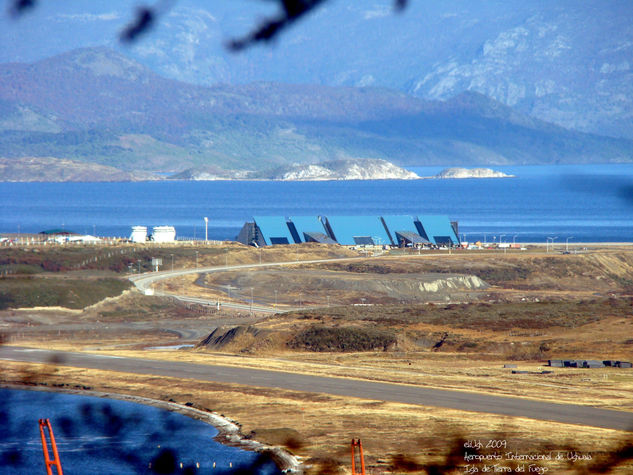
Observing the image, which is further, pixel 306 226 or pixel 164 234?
pixel 306 226

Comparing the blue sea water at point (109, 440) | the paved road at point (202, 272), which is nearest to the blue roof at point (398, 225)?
the paved road at point (202, 272)

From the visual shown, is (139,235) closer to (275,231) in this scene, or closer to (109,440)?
(275,231)

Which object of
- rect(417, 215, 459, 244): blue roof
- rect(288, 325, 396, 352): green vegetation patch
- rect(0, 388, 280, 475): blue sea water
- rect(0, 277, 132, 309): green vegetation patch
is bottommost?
rect(0, 388, 280, 475): blue sea water

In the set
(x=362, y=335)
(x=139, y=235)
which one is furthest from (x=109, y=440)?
(x=139, y=235)

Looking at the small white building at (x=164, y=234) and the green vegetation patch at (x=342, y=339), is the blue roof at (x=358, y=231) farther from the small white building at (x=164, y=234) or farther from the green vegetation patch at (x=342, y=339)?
the green vegetation patch at (x=342, y=339)

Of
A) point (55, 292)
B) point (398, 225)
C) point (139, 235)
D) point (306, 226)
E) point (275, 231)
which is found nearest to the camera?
point (55, 292)

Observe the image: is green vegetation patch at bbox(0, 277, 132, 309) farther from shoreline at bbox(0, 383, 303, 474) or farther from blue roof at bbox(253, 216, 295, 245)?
blue roof at bbox(253, 216, 295, 245)

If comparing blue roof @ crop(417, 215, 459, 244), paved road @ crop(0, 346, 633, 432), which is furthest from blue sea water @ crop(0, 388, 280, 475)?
blue roof @ crop(417, 215, 459, 244)
